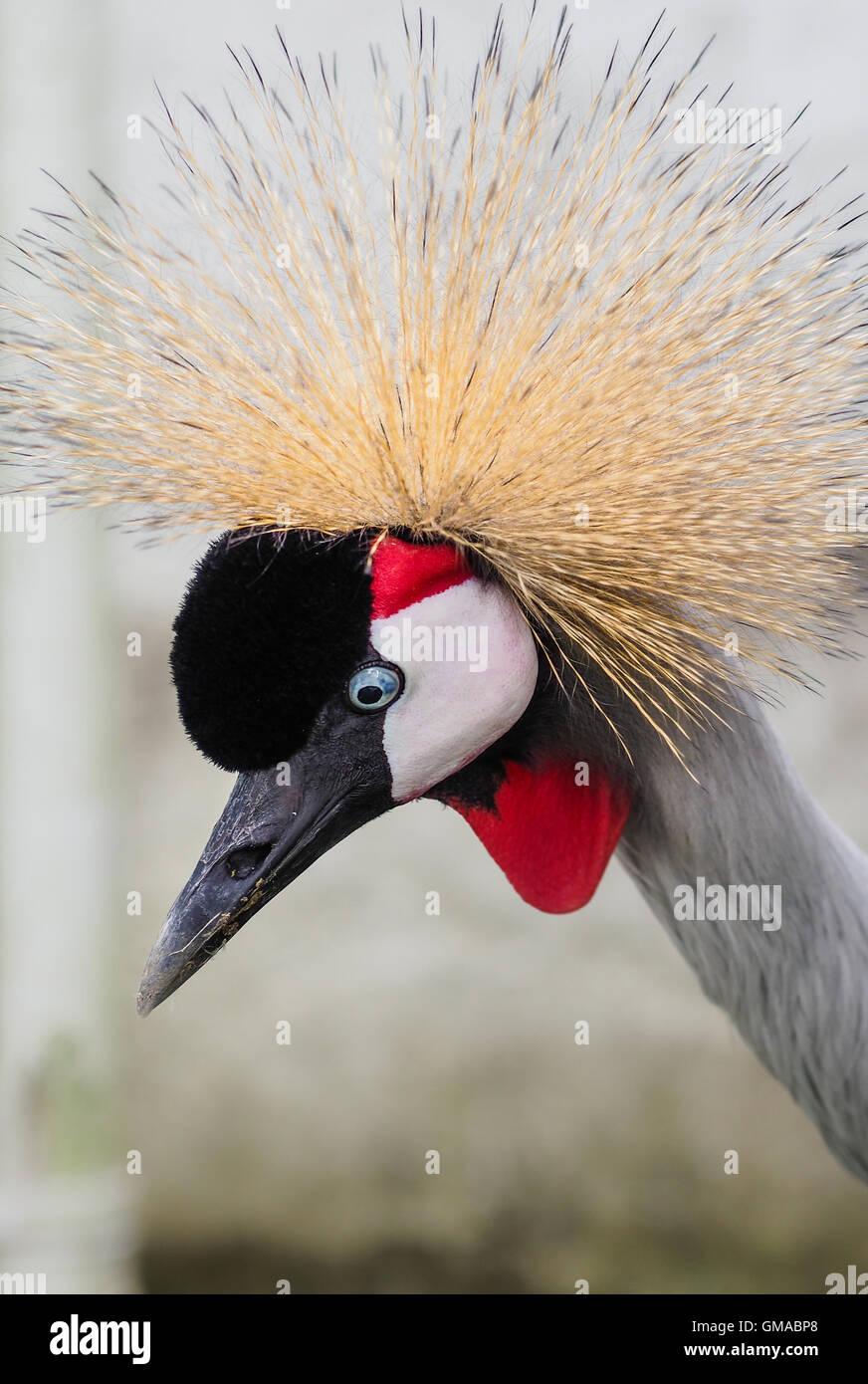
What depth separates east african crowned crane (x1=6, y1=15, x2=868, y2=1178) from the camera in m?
0.67

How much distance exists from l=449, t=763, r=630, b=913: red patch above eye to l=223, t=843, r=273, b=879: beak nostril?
173 mm

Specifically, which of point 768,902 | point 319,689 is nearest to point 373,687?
point 319,689

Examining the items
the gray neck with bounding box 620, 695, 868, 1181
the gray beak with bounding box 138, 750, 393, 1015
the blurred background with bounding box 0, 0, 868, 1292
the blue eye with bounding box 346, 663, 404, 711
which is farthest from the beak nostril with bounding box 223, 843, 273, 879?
the blurred background with bounding box 0, 0, 868, 1292

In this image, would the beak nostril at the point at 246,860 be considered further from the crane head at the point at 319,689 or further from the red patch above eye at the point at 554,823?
the red patch above eye at the point at 554,823

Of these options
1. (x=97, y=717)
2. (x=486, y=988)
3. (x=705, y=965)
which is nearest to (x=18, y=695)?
(x=97, y=717)

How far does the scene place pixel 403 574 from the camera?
66 centimetres

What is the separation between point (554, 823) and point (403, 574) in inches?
10.3

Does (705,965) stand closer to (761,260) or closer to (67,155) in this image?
(761,260)

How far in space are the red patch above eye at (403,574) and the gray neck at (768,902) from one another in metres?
0.23

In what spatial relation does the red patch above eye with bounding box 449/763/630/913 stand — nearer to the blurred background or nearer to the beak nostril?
the beak nostril

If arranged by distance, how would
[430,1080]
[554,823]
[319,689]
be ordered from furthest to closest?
[430,1080] → [554,823] → [319,689]

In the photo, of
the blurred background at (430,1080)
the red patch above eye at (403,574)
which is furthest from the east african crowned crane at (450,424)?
the blurred background at (430,1080)

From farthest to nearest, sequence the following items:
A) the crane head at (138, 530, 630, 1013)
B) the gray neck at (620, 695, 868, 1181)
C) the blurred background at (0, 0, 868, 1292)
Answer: the blurred background at (0, 0, 868, 1292) < the gray neck at (620, 695, 868, 1181) < the crane head at (138, 530, 630, 1013)

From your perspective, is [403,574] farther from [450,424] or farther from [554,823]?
[554,823]
